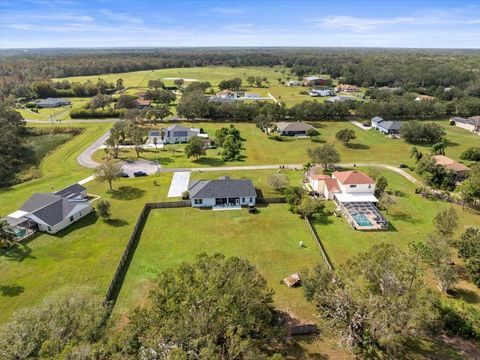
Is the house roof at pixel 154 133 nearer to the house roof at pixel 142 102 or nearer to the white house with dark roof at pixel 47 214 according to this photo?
the white house with dark roof at pixel 47 214

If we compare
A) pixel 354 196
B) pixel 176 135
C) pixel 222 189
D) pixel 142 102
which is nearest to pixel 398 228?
pixel 354 196

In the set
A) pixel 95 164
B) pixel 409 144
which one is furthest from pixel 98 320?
pixel 409 144

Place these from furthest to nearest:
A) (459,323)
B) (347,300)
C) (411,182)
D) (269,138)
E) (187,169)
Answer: (269,138), (187,169), (411,182), (459,323), (347,300)

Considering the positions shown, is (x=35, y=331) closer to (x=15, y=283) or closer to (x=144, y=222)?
(x=15, y=283)

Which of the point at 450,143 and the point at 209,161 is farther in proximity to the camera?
the point at 450,143

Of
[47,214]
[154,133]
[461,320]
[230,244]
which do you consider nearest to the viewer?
[461,320]

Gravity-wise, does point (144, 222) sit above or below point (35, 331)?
below

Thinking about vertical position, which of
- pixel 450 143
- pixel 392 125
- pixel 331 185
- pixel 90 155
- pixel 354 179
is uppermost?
pixel 392 125

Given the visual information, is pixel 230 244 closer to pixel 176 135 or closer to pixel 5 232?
pixel 5 232
